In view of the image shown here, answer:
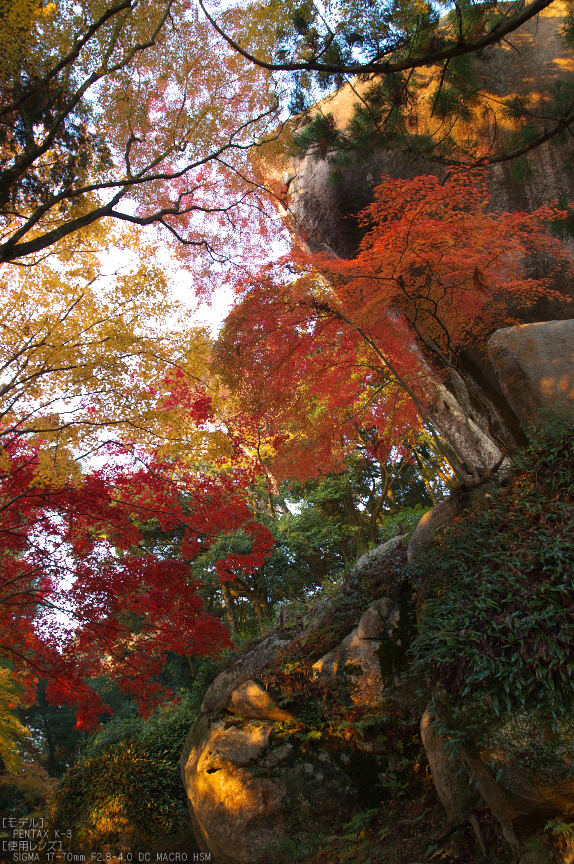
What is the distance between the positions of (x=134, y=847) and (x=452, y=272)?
9762 millimetres

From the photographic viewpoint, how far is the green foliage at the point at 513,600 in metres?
3.65

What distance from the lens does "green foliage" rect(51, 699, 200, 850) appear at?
7.50m

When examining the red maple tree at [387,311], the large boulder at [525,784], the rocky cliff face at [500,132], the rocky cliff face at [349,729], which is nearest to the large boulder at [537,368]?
the rocky cliff face at [349,729]

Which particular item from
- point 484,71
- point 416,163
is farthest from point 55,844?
point 484,71

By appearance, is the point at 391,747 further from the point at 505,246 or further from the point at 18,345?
the point at 505,246

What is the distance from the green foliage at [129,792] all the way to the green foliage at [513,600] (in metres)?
5.46

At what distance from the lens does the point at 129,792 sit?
773 centimetres

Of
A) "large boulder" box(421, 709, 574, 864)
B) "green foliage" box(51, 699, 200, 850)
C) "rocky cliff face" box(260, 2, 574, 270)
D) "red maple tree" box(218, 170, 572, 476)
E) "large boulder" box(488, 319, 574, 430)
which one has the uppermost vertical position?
"rocky cliff face" box(260, 2, 574, 270)

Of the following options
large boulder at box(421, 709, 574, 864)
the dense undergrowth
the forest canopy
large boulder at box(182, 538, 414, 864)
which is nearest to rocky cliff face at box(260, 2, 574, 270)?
the forest canopy

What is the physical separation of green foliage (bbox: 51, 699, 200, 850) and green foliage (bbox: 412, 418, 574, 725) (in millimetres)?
5458

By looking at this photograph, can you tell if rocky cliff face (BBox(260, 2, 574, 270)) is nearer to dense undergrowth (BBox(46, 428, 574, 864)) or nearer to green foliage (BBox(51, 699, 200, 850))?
dense undergrowth (BBox(46, 428, 574, 864))

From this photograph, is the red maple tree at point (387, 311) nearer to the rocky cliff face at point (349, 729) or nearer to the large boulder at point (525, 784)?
the rocky cliff face at point (349, 729)

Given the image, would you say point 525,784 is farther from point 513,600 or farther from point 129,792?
point 129,792

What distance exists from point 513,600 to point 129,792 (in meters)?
7.17
